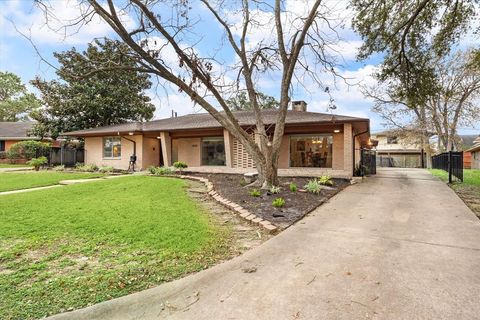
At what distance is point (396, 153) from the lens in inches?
1512

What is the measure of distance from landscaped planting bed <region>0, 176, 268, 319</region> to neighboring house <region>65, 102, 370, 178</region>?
7.28 metres

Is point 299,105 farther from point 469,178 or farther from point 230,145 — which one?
point 469,178

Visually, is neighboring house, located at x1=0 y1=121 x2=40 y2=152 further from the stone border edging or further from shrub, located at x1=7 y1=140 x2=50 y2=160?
the stone border edging

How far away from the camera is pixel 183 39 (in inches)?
327

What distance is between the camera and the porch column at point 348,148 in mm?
12164

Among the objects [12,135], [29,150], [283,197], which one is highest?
[12,135]

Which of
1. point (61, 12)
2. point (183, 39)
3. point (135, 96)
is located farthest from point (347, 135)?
point (135, 96)

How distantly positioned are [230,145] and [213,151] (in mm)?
2200

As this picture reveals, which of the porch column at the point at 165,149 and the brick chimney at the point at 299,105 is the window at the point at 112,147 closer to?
the porch column at the point at 165,149

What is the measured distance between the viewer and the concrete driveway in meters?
2.53

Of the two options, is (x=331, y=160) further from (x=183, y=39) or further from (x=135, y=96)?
(x=135, y=96)

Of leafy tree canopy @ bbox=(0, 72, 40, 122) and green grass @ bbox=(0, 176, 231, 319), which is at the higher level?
leafy tree canopy @ bbox=(0, 72, 40, 122)

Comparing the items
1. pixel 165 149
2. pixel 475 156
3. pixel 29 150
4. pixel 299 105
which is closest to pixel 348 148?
pixel 299 105

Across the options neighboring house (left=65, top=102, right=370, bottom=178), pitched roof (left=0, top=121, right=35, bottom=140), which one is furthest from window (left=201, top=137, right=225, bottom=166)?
pitched roof (left=0, top=121, right=35, bottom=140)
